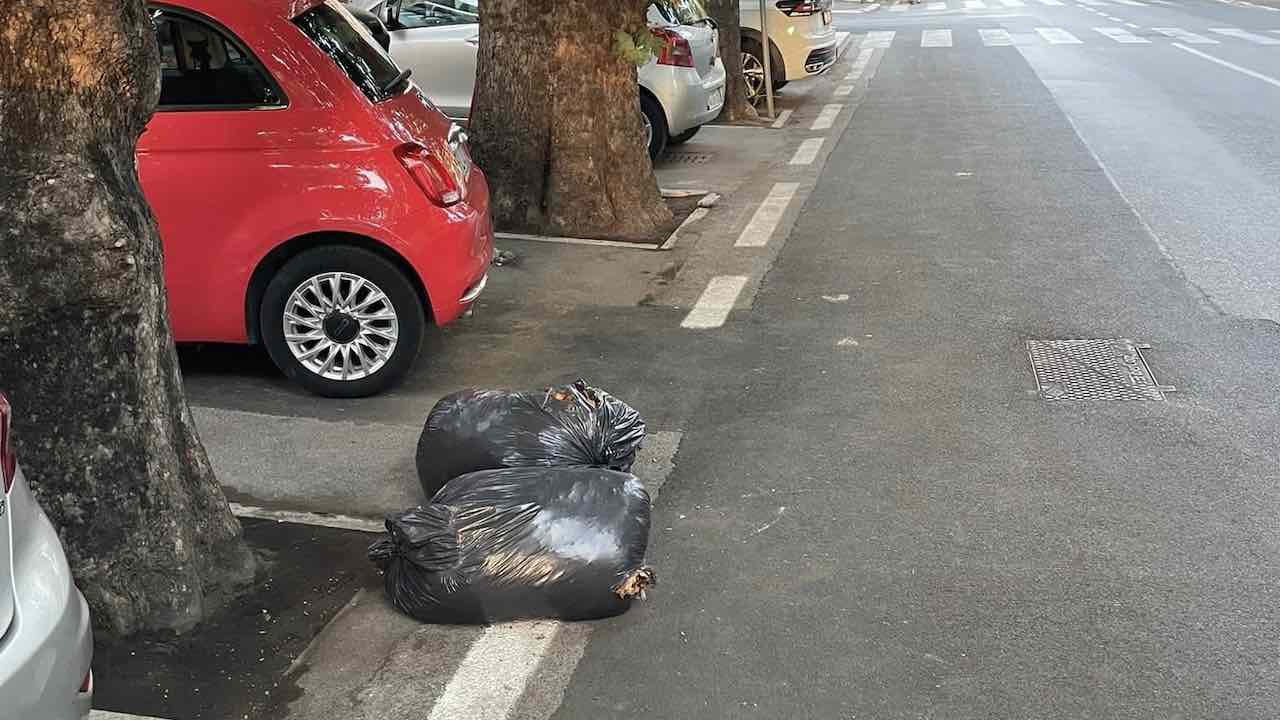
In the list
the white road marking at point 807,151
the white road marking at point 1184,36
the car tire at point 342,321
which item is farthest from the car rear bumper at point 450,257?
the white road marking at point 1184,36

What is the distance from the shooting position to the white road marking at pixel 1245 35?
78.2 feet

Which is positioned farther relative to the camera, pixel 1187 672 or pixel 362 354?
pixel 362 354

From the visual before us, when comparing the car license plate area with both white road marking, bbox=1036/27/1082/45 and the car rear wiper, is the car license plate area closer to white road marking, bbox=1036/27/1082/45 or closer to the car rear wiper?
the car rear wiper

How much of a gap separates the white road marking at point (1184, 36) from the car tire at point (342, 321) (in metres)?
22.1

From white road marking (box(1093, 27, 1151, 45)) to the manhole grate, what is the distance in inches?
563

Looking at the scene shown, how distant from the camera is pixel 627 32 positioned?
373 inches

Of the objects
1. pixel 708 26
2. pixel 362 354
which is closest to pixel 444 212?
Answer: pixel 362 354

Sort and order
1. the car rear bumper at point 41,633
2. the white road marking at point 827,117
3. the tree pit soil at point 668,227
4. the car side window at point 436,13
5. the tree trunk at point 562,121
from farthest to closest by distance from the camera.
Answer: the white road marking at point 827,117 < the car side window at point 436,13 < the tree pit soil at point 668,227 < the tree trunk at point 562,121 < the car rear bumper at point 41,633

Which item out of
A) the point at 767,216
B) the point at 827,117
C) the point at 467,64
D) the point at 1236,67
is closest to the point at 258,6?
the point at 767,216

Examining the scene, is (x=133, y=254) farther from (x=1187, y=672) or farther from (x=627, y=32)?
(x=627, y=32)

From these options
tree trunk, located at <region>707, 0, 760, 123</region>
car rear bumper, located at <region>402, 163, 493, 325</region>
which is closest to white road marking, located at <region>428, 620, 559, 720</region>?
car rear bumper, located at <region>402, 163, 493, 325</region>

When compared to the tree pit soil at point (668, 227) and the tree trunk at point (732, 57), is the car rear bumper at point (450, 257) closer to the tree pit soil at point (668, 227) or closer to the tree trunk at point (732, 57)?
the tree pit soil at point (668, 227)

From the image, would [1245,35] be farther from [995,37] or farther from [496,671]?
[496,671]

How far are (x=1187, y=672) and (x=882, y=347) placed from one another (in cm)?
341
